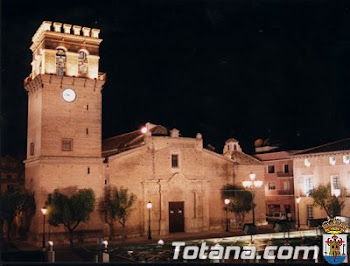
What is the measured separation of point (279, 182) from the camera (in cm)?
5666

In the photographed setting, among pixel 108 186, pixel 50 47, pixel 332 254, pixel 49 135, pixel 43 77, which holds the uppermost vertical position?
pixel 50 47

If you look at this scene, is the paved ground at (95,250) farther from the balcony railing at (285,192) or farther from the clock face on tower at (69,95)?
the balcony railing at (285,192)

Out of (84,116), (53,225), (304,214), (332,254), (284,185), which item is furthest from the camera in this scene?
(284,185)

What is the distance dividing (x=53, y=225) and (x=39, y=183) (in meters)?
3.52

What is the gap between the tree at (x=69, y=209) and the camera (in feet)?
119

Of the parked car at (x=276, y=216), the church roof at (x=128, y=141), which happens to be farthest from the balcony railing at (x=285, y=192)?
the church roof at (x=128, y=141)

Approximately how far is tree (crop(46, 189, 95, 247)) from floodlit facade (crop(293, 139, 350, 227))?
23338mm

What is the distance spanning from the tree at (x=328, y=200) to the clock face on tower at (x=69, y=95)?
2495 cm

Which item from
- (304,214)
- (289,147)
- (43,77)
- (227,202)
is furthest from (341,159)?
(43,77)

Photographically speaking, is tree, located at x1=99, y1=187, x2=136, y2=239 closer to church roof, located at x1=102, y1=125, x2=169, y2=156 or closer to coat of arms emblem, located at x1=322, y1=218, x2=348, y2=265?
church roof, located at x1=102, y1=125, x2=169, y2=156

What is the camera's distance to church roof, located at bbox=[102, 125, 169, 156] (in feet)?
150

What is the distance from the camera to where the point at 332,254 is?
19453mm

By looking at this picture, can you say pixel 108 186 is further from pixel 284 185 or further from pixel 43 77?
pixel 284 185

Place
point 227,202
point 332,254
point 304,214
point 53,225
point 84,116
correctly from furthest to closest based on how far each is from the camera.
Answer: point 304,214 < point 227,202 < point 84,116 < point 53,225 < point 332,254
